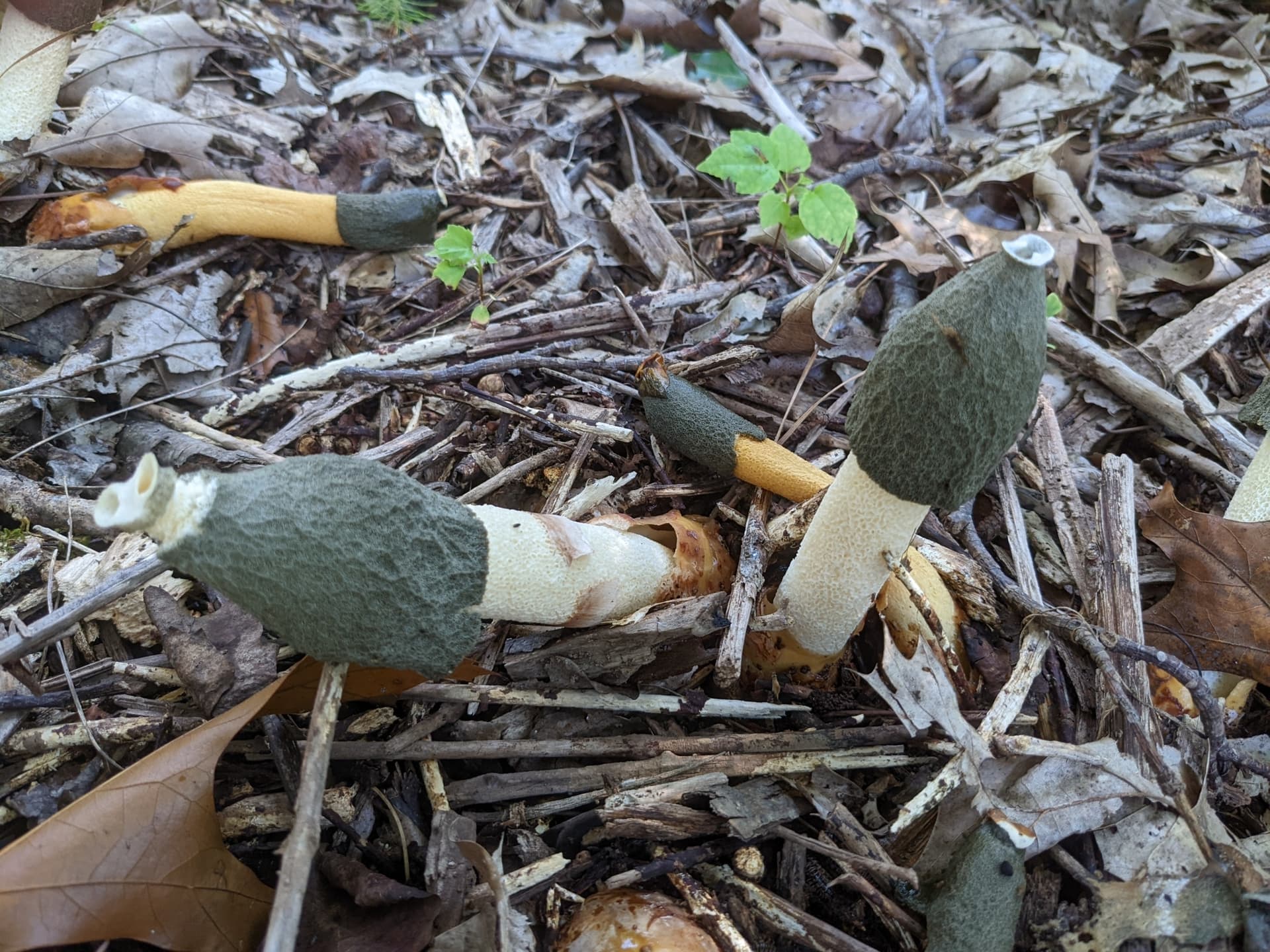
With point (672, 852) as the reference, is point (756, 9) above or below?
above

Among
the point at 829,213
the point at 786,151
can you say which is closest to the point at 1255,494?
the point at 829,213

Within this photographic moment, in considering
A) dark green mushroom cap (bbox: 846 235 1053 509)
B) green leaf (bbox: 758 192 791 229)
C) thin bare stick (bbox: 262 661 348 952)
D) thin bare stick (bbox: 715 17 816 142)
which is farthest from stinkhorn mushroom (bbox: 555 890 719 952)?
thin bare stick (bbox: 715 17 816 142)

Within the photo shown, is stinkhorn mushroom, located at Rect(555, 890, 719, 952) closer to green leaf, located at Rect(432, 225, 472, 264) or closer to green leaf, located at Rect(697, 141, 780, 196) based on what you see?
green leaf, located at Rect(432, 225, 472, 264)

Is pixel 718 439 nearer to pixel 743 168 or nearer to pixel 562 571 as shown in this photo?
pixel 562 571

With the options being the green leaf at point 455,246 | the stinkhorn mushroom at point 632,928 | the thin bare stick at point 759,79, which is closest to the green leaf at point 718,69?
the thin bare stick at point 759,79

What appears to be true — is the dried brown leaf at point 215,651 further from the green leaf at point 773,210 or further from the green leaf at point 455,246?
the green leaf at point 773,210

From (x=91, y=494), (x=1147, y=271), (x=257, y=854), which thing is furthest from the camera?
(x=1147, y=271)

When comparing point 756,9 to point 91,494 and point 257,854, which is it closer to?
point 91,494

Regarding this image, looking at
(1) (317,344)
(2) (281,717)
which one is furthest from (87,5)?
(2) (281,717)
